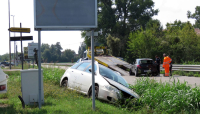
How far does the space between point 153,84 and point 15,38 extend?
25.1 ft

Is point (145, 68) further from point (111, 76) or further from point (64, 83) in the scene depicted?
point (111, 76)

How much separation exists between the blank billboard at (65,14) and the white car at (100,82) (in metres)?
2.29

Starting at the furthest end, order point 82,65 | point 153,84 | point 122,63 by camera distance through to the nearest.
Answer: point 122,63 < point 82,65 < point 153,84

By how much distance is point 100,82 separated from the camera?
8.38m

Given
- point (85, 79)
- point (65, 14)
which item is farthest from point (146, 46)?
point (65, 14)

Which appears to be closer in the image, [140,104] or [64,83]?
[140,104]

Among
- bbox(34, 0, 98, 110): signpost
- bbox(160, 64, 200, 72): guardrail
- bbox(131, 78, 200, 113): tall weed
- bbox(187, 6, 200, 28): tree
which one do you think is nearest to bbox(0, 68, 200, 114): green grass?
bbox(131, 78, 200, 113): tall weed

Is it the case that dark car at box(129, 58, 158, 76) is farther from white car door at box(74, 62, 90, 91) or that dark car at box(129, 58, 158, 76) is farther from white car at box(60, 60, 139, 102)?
white car door at box(74, 62, 90, 91)

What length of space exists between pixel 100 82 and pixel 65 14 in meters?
2.75

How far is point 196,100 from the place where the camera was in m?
6.67

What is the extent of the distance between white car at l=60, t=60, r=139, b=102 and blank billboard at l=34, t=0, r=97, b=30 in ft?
7.50

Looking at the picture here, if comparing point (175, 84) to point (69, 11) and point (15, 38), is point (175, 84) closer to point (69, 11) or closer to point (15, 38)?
point (69, 11)

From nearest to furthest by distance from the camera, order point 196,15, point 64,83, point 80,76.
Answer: point 80,76 → point 64,83 → point 196,15

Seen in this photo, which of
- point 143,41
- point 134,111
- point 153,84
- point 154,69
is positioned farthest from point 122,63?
point 134,111
